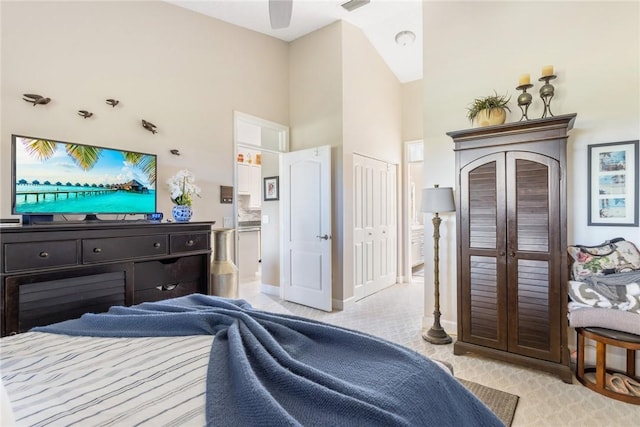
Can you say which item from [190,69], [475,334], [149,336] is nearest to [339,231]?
[475,334]

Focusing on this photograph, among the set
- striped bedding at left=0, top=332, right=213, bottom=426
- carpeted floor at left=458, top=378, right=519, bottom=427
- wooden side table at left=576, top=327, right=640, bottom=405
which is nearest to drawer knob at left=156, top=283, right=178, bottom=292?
striped bedding at left=0, top=332, right=213, bottom=426

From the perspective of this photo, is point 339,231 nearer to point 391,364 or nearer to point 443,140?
point 443,140

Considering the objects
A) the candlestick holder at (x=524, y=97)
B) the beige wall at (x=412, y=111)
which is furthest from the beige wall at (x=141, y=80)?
the candlestick holder at (x=524, y=97)

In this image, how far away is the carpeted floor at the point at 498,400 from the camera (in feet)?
6.67

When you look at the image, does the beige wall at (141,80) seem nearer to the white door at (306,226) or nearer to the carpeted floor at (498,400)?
the white door at (306,226)

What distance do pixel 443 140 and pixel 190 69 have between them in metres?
2.79

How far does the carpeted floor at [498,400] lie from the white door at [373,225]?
225 cm

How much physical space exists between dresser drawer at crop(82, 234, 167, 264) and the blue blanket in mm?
917

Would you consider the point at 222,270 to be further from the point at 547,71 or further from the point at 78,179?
the point at 547,71

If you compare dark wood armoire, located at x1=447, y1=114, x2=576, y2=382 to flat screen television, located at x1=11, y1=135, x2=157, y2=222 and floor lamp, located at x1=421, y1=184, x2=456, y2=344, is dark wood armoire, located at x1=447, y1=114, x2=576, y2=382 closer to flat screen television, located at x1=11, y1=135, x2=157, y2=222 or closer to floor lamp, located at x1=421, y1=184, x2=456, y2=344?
floor lamp, located at x1=421, y1=184, x2=456, y2=344

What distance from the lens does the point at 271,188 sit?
5.03 m

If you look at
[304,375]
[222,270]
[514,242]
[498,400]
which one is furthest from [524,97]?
[222,270]

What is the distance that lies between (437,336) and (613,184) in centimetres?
193

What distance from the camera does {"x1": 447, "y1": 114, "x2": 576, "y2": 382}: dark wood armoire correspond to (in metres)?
2.45
